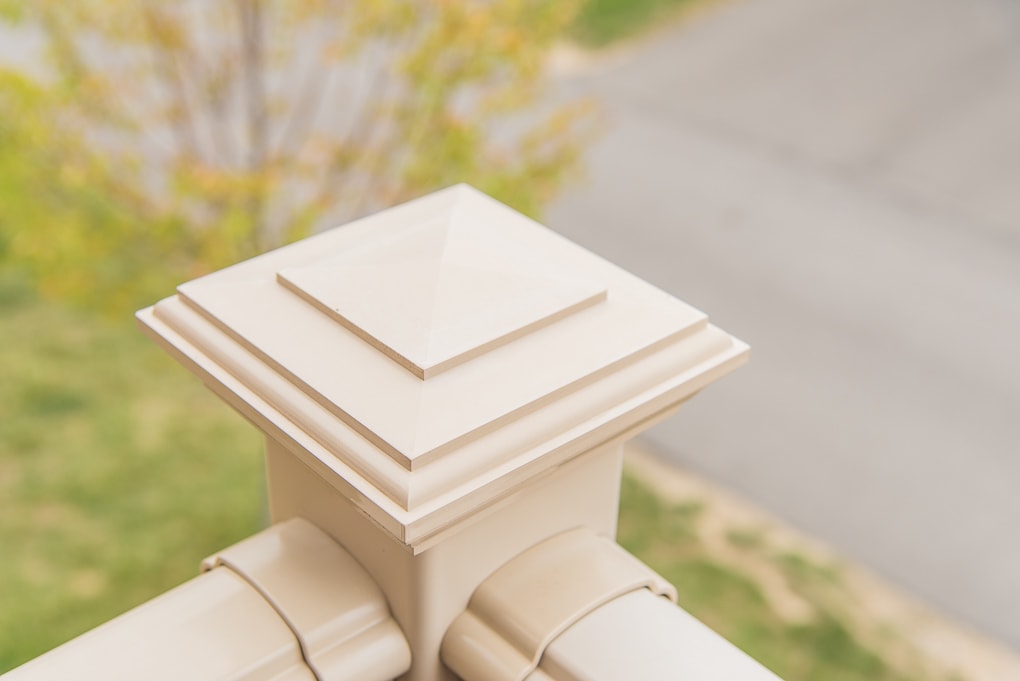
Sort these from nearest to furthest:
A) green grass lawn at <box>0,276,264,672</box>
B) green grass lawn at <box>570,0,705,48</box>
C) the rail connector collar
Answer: the rail connector collar, green grass lawn at <box>0,276,264,672</box>, green grass lawn at <box>570,0,705,48</box>

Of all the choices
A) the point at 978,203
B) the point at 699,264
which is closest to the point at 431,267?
the point at 699,264

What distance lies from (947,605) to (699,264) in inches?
107

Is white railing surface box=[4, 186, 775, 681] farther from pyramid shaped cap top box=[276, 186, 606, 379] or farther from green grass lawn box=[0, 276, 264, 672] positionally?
green grass lawn box=[0, 276, 264, 672]

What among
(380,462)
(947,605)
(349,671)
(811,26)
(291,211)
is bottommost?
(947,605)

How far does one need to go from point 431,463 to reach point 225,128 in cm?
332

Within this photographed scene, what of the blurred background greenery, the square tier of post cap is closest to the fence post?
the square tier of post cap

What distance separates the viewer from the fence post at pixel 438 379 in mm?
941

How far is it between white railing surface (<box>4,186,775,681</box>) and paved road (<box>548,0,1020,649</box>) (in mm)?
4037

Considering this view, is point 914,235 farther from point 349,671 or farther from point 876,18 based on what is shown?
point 349,671

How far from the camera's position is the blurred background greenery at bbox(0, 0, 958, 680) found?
11.7 ft

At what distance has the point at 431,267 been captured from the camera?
110 cm

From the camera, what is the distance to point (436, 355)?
38.8 inches

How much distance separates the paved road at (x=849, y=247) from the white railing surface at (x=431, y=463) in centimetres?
404

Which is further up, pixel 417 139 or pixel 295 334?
pixel 295 334
